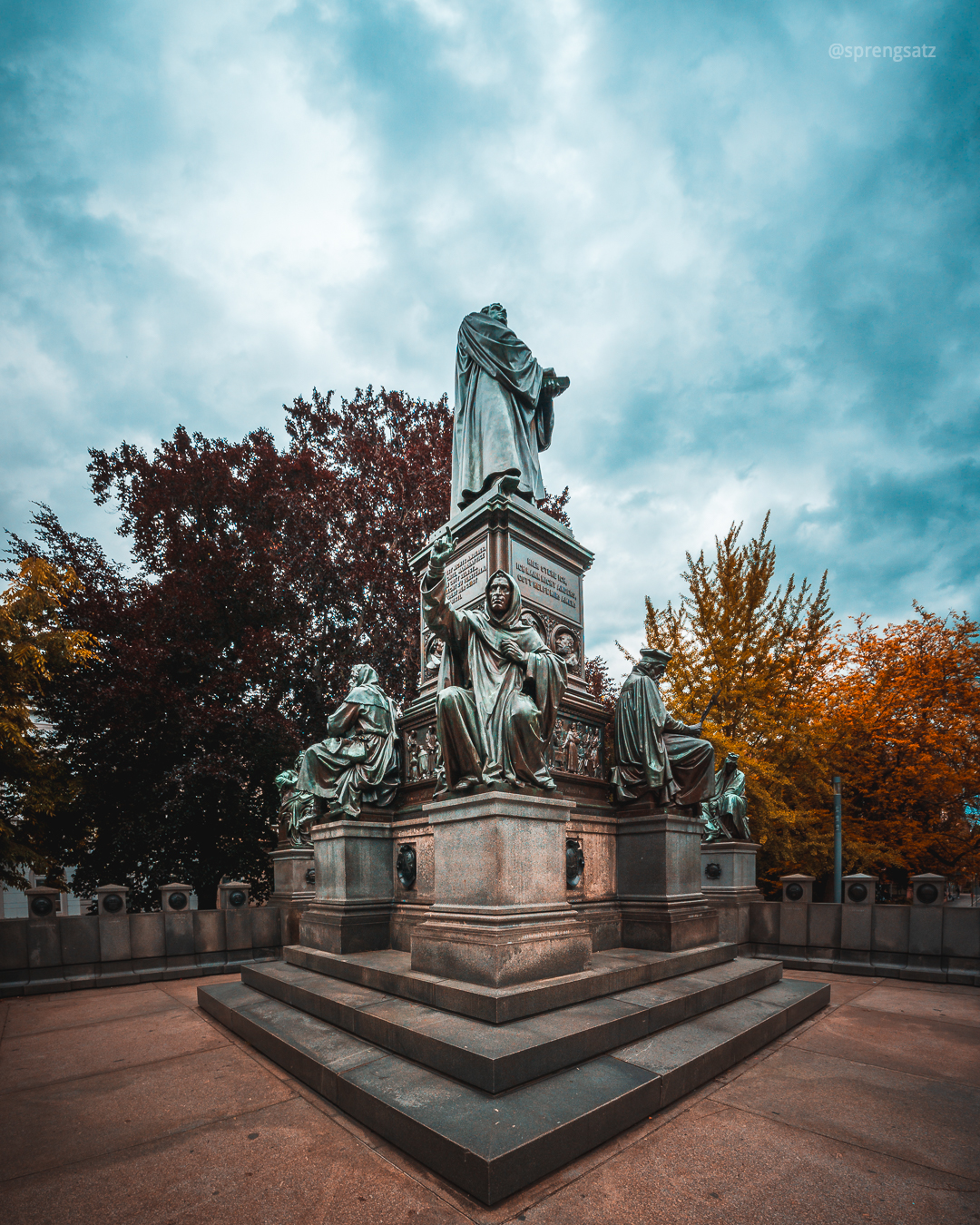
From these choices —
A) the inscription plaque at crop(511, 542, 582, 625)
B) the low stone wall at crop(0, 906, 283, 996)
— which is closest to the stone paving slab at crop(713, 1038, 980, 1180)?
the inscription plaque at crop(511, 542, 582, 625)

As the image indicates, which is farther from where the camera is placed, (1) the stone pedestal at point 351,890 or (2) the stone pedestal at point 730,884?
(2) the stone pedestal at point 730,884

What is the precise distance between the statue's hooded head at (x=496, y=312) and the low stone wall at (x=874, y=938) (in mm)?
10647

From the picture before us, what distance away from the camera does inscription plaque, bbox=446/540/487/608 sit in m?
8.22

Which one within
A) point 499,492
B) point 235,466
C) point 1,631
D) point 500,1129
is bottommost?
point 500,1129

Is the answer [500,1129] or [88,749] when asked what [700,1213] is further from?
[88,749]

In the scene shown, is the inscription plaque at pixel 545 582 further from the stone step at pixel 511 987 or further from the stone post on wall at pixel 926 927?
the stone post on wall at pixel 926 927

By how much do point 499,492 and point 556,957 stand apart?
17.6 feet

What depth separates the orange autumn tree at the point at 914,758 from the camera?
1730 centimetres

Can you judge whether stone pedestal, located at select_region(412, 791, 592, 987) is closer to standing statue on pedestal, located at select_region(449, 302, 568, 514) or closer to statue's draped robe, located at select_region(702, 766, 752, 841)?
standing statue on pedestal, located at select_region(449, 302, 568, 514)

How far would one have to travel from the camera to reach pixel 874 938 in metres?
9.63

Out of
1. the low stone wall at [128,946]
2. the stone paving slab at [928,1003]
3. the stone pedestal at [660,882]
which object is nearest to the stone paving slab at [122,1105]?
the stone pedestal at [660,882]

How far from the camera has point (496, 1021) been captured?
13.8 feet

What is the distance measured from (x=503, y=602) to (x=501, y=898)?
2.58 m

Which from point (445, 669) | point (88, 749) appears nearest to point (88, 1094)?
point (445, 669)
